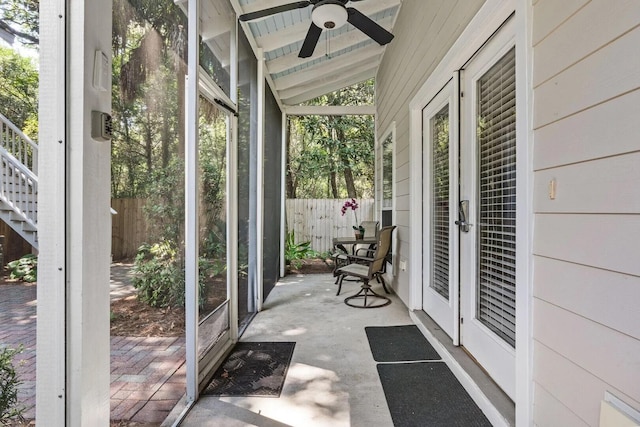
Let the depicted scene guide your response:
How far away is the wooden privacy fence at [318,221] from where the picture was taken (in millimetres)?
7125

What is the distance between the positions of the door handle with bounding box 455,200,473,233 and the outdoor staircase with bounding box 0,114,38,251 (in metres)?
2.31

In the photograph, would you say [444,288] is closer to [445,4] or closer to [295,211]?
[445,4]

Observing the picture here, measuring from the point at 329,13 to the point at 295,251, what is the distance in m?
4.60

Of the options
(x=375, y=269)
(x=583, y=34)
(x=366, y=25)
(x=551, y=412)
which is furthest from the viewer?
(x=375, y=269)

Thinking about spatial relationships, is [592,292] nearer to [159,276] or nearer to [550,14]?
[550,14]

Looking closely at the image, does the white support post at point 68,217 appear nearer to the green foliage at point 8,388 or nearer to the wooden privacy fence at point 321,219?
the green foliage at point 8,388

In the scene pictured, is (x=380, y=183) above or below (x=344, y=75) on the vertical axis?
below

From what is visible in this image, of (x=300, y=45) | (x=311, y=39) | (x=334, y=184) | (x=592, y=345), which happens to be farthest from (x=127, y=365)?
(x=334, y=184)

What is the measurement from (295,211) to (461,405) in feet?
18.2

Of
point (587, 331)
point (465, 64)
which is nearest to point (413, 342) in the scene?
point (587, 331)

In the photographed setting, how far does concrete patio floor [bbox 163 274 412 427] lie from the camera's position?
180 cm

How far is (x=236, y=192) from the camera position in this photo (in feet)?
9.32

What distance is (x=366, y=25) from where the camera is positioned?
2.75m

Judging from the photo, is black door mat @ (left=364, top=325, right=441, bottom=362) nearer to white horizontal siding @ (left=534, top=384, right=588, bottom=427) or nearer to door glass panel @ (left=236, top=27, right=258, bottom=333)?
white horizontal siding @ (left=534, top=384, right=588, bottom=427)
